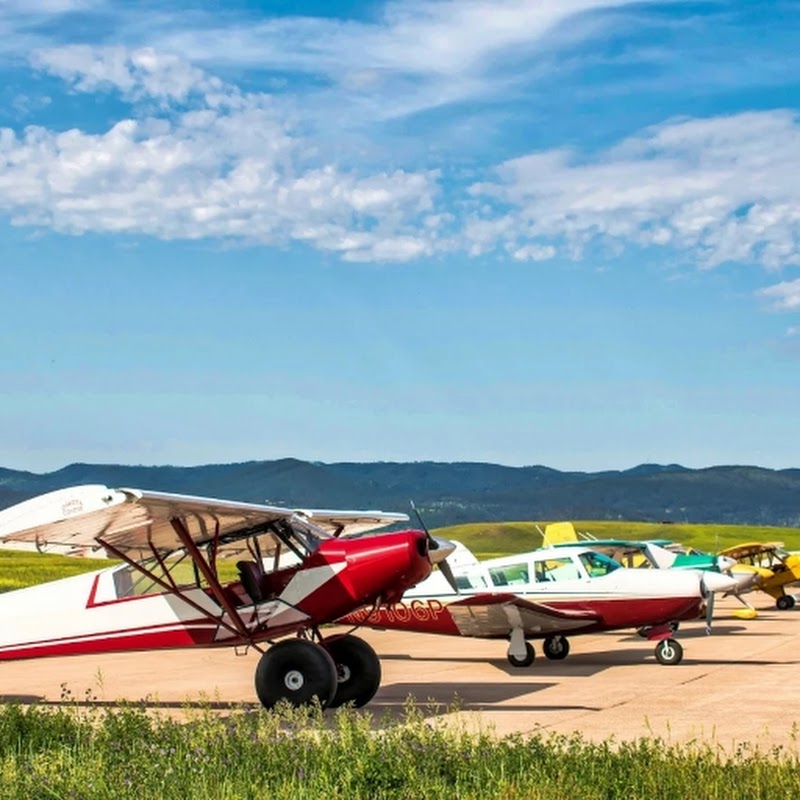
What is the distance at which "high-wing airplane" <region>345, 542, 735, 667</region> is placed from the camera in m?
21.9

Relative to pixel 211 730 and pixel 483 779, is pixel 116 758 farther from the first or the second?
pixel 483 779

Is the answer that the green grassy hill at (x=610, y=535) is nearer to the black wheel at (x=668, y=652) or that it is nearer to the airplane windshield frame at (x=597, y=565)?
the airplane windshield frame at (x=597, y=565)

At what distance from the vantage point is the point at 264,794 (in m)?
8.37

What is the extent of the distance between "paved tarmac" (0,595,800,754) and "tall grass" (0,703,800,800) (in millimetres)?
564

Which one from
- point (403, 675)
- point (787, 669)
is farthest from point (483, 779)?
point (787, 669)

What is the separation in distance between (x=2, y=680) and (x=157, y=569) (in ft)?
18.1

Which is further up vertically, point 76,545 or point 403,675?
point 76,545

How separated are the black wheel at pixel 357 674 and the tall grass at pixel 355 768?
5139mm

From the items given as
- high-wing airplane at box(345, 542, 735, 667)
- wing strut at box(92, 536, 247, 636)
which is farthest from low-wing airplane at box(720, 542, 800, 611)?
wing strut at box(92, 536, 247, 636)

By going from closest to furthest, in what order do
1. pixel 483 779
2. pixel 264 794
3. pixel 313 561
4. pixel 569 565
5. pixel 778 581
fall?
pixel 264 794
pixel 483 779
pixel 313 561
pixel 569 565
pixel 778 581

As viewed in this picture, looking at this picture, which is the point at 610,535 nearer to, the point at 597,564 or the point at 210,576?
the point at 597,564

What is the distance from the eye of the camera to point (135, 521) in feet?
50.6

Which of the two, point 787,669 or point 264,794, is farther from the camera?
point 787,669

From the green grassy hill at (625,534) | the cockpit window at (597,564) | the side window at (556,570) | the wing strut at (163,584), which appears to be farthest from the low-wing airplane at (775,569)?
the green grassy hill at (625,534)
